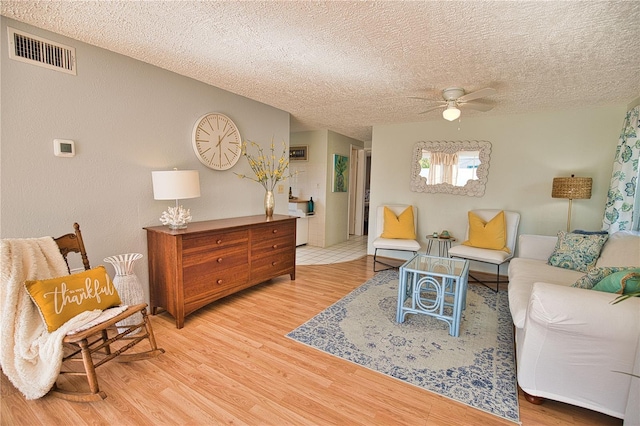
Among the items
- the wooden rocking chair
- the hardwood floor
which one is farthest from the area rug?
the wooden rocking chair

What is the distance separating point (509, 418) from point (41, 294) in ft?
8.54

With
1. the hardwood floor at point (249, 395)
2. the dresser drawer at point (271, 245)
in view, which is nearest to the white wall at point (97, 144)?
the dresser drawer at point (271, 245)

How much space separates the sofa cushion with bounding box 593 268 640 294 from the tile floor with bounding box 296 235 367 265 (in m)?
3.33

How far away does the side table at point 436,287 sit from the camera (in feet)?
Result: 8.00

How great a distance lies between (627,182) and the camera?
303cm

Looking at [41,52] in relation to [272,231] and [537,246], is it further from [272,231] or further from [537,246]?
[537,246]

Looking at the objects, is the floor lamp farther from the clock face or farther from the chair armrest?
the clock face

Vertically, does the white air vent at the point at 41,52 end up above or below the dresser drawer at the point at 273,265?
above

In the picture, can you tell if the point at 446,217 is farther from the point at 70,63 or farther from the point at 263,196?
the point at 70,63

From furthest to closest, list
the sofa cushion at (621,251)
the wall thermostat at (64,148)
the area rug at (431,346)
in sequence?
the sofa cushion at (621,251), the wall thermostat at (64,148), the area rug at (431,346)

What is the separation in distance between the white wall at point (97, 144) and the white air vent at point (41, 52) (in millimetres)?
35

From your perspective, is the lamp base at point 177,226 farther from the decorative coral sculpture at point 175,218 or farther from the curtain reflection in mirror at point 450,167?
the curtain reflection in mirror at point 450,167

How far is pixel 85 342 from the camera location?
1.61 metres

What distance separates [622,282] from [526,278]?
988mm
